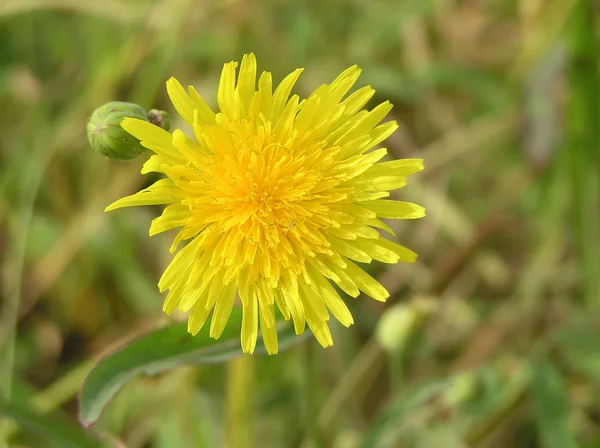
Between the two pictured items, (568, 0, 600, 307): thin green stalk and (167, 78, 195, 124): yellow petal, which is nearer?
(167, 78, 195, 124): yellow petal

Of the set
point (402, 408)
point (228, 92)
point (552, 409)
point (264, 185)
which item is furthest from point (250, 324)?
point (552, 409)

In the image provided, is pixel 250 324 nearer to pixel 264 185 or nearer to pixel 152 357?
pixel 152 357

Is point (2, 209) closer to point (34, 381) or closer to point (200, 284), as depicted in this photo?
point (34, 381)

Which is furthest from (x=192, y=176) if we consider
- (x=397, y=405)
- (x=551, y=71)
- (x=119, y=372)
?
(x=551, y=71)

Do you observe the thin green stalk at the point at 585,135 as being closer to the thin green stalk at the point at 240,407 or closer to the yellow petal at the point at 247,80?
the thin green stalk at the point at 240,407

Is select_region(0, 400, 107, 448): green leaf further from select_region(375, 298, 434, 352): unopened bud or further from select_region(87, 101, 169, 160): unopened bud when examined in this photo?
select_region(375, 298, 434, 352): unopened bud

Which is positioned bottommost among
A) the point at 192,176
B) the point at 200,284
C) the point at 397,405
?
the point at 397,405

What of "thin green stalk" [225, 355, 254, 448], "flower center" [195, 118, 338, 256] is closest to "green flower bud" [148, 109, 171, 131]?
"flower center" [195, 118, 338, 256]
